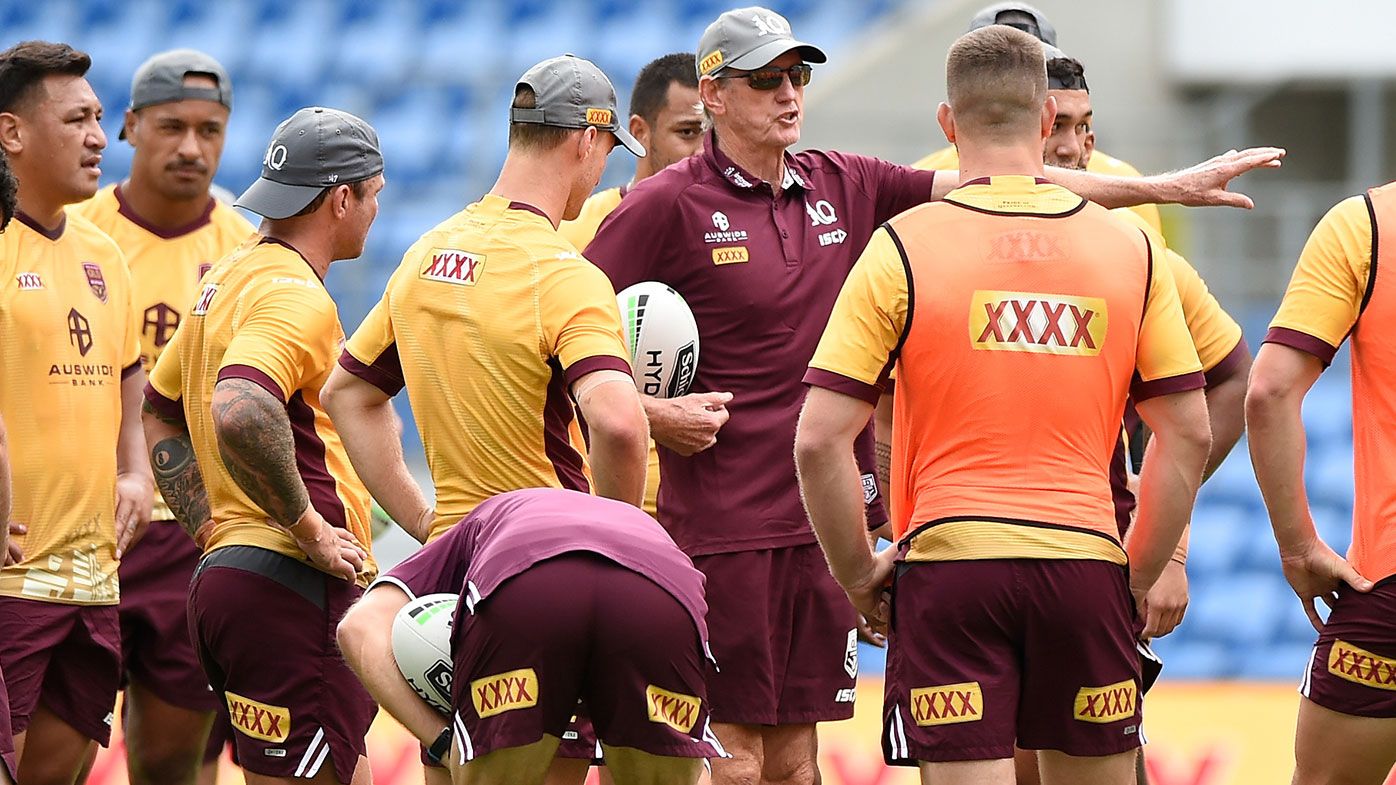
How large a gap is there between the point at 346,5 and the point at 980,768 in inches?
557

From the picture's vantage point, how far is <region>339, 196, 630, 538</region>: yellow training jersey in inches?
207

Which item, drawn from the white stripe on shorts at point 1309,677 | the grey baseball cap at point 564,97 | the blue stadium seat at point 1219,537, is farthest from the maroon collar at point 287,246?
the blue stadium seat at point 1219,537

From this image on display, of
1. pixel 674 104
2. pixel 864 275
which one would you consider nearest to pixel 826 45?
pixel 674 104

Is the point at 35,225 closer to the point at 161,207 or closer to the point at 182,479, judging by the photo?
the point at 161,207

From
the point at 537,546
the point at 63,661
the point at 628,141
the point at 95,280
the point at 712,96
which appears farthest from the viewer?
the point at 95,280

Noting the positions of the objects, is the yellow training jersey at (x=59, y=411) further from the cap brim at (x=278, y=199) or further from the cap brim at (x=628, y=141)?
the cap brim at (x=628, y=141)

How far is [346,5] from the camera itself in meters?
17.7

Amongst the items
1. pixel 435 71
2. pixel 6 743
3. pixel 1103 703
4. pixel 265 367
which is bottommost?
pixel 435 71

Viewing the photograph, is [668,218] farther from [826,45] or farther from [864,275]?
[826,45]

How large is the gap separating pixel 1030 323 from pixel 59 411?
3460 millimetres

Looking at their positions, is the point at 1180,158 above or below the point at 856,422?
below

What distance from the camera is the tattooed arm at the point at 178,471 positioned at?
20.0 ft

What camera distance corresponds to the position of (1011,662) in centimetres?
493

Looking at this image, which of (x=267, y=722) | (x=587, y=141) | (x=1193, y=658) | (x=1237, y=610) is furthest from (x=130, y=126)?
(x=1237, y=610)
